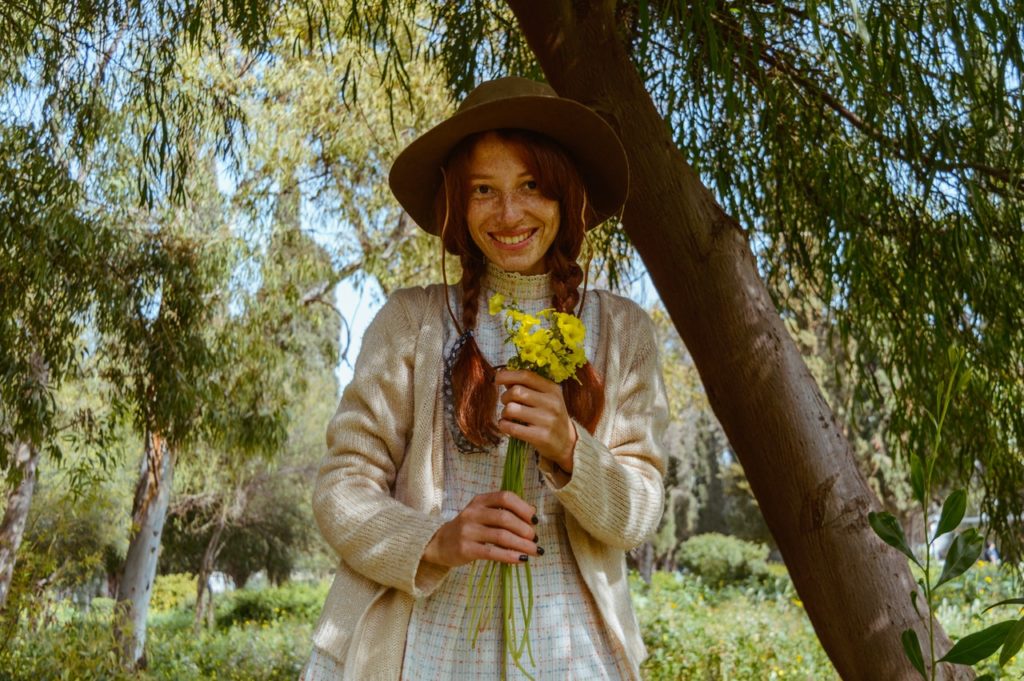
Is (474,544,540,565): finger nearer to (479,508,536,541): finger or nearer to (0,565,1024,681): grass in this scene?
(479,508,536,541): finger

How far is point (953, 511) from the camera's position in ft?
4.48

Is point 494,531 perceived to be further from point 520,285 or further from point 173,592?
point 173,592

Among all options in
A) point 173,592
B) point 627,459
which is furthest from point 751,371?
point 173,592

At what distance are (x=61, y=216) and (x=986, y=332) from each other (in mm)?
4380

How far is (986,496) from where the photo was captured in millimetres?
2799

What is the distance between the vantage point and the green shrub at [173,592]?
1850 centimetres

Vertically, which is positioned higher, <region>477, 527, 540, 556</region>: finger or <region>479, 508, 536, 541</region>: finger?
<region>479, 508, 536, 541</region>: finger

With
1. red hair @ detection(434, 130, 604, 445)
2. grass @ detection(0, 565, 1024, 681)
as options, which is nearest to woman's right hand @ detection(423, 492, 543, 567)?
red hair @ detection(434, 130, 604, 445)

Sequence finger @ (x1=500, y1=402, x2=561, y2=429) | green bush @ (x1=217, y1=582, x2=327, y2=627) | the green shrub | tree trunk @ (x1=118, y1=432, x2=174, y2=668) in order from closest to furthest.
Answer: finger @ (x1=500, y1=402, x2=561, y2=429)
tree trunk @ (x1=118, y1=432, x2=174, y2=668)
green bush @ (x1=217, y1=582, x2=327, y2=627)
the green shrub

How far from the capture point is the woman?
149 centimetres

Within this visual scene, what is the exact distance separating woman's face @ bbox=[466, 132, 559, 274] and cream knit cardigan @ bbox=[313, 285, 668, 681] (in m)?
0.13

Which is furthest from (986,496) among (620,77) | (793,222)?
(620,77)

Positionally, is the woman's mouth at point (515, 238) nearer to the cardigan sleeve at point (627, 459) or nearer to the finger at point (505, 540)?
the cardigan sleeve at point (627, 459)

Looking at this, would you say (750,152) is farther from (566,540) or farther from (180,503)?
(180,503)
